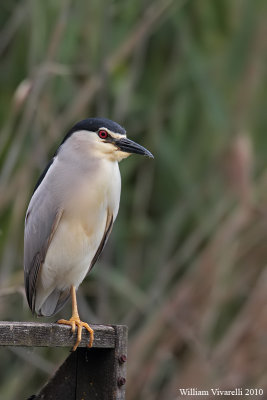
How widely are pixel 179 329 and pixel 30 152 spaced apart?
109 centimetres

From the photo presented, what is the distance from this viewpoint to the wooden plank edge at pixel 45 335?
2119 millimetres

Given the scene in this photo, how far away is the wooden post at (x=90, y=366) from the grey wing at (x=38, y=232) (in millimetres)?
609

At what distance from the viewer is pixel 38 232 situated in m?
3.00

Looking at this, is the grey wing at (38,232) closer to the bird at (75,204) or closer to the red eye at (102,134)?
the bird at (75,204)

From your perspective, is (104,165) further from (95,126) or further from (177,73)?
(177,73)

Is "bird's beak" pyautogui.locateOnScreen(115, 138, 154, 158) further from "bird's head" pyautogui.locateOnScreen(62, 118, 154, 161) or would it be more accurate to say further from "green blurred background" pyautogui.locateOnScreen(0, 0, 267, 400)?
"green blurred background" pyautogui.locateOnScreen(0, 0, 267, 400)

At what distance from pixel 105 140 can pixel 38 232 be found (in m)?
0.41

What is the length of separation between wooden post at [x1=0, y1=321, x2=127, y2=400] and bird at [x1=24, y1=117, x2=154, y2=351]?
1.73 feet

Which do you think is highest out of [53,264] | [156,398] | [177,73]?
[177,73]

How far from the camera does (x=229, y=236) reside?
3.92 m

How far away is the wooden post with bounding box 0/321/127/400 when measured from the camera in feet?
7.55

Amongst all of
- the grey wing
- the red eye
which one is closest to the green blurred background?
the grey wing

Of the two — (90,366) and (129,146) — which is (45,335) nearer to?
(90,366)

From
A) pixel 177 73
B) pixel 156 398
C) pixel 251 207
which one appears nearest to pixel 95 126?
pixel 251 207
